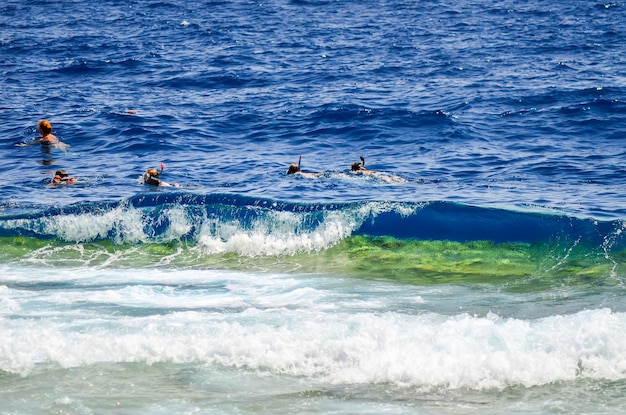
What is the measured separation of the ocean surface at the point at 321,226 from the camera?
395 inches

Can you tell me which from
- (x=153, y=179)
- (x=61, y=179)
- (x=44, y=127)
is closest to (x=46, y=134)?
(x=44, y=127)

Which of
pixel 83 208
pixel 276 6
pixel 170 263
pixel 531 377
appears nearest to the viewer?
pixel 531 377

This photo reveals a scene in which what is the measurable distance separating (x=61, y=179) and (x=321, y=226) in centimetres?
Result: 682

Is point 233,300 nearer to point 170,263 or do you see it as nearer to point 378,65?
point 170,263

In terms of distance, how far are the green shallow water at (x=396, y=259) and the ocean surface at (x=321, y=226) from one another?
0.21ft

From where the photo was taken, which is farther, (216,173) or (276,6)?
(276,6)

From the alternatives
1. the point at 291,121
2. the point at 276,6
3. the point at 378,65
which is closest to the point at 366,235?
the point at 291,121

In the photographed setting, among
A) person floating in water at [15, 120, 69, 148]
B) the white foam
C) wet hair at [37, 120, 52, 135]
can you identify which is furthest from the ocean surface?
wet hair at [37, 120, 52, 135]

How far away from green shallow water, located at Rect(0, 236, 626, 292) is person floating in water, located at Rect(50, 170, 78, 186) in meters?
3.26

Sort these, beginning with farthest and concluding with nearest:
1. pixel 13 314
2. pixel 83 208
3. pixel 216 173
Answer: pixel 216 173 → pixel 83 208 → pixel 13 314

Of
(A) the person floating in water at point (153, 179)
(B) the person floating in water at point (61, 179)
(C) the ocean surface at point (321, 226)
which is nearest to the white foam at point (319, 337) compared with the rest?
(C) the ocean surface at point (321, 226)

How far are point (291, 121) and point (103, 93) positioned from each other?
7.89 m

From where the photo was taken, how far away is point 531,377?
9891mm

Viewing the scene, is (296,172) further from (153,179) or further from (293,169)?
(153,179)
